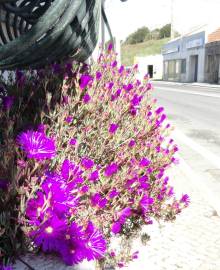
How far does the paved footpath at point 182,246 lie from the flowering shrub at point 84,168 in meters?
0.12

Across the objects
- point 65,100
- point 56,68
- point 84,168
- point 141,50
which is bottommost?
point 141,50

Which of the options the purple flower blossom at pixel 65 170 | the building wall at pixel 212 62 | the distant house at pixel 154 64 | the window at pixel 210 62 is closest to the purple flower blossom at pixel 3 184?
the purple flower blossom at pixel 65 170

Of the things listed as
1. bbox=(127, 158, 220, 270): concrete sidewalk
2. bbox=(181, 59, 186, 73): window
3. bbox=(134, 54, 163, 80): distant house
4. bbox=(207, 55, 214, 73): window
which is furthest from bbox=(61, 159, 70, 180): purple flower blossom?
bbox=(134, 54, 163, 80): distant house

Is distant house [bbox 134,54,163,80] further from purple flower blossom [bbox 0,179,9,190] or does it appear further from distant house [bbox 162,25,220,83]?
purple flower blossom [bbox 0,179,9,190]

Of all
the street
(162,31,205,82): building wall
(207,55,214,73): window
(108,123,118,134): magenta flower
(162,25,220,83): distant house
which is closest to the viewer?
(108,123,118,134): magenta flower

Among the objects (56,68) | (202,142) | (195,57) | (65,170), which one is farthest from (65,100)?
(195,57)

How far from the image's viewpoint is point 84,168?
222 cm

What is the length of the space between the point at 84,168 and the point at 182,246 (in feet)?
4.37

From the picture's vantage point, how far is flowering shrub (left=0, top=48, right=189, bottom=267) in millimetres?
1829

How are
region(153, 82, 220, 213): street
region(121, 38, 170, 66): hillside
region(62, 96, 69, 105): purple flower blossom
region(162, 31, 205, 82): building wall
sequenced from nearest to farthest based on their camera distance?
region(62, 96, 69, 105): purple flower blossom < region(153, 82, 220, 213): street < region(162, 31, 205, 82): building wall < region(121, 38, 170, 66): hillside

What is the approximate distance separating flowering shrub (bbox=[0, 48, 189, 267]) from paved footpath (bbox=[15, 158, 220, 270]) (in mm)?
118

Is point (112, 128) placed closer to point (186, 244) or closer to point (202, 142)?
point (186, 244)

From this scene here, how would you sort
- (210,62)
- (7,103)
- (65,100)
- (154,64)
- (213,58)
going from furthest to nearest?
(154,64)
(210,62)
(213,58)
(65,100)
(7,103)

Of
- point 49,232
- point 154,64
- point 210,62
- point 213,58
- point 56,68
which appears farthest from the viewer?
point 154,64
